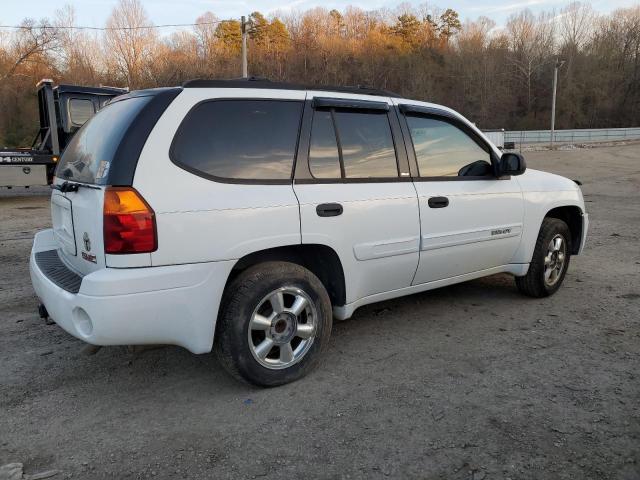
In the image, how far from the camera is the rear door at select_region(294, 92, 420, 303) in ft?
11.0

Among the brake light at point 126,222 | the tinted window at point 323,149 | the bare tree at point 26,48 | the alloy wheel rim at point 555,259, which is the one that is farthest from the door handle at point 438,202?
the bare tree at point 26,48

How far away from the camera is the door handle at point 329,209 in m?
3.31

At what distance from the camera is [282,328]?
10.8ft

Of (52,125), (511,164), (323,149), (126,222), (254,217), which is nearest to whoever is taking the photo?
(126,222)

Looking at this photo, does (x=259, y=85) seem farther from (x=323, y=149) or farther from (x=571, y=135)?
(x=571, y=135)

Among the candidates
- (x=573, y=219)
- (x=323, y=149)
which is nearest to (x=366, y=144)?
(x=323, y=149)

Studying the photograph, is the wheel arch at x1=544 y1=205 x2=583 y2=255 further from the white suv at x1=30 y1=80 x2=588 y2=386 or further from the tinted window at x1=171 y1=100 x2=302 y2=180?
the tinted window at x1=171 y1=100 x2=302 y2=180

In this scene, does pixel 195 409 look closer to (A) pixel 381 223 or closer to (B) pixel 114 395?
(B) pixel 114 395

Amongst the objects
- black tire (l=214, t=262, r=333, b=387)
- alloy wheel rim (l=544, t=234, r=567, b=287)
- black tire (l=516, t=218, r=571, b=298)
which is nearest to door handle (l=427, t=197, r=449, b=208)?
black tire (l=214, t=262, r=333, b=387)

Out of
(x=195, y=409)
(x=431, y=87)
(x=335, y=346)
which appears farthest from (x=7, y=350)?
(x=431, y=87)

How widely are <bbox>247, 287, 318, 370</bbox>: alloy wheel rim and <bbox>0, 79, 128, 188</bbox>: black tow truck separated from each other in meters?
10.9

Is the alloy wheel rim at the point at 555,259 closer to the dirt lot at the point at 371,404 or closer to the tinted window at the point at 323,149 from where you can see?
the dirt lot at the point at 371,404

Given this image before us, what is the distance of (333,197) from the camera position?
3.39 meters

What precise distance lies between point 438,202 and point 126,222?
227cm
